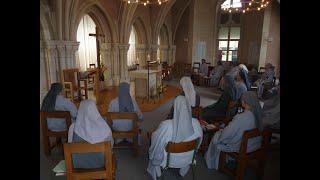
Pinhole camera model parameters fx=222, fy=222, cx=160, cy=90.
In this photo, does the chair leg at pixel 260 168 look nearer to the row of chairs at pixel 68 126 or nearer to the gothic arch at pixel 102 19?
the row of chairs at pixel 68 126

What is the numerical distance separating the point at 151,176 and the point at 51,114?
2.01 metres

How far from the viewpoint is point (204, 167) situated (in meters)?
4.01

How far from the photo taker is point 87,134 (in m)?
2.80

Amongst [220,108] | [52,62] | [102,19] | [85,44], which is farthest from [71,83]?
[220,108]

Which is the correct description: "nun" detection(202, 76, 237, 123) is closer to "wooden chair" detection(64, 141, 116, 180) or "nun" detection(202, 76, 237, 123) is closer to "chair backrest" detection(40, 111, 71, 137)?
"chair backrest" detection(40, 111, 71, 137)

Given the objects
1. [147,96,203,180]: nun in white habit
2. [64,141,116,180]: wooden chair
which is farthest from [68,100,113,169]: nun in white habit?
[147,96,203,180]: nun in white habit

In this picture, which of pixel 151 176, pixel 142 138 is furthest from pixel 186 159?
pixel 142 138

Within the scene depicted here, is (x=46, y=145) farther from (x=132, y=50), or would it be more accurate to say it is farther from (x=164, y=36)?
(x=164, y=36)

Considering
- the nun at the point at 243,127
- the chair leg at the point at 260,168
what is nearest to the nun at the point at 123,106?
the nun at the point at 243,127

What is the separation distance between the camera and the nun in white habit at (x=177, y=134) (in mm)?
3088
